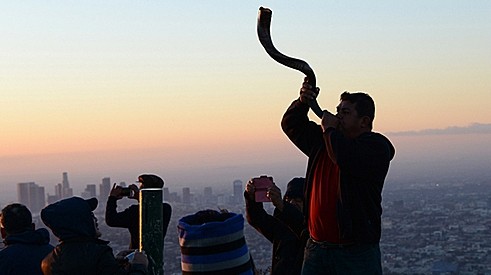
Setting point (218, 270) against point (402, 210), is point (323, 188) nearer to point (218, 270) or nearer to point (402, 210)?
point (218, 270)

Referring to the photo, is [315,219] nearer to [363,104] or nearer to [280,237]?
[363,104]

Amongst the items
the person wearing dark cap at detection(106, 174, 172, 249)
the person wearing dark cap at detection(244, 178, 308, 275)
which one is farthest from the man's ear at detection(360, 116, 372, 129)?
the person wearing dark cap at detection(106, 174, 172, 249)

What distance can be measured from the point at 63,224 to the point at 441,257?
136ft

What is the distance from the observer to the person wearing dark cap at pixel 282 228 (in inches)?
241

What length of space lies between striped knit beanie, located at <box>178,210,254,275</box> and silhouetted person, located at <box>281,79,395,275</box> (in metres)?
0.62

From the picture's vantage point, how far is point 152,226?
6.33m

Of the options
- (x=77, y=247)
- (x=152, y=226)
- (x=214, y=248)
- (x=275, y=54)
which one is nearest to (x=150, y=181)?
(x=152, y=226)

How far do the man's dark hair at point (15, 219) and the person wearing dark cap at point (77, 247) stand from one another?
174 centimetres

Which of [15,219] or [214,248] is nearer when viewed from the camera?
[214,248]

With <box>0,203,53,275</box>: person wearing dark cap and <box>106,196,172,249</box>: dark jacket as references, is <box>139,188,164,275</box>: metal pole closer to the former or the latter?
<box>0,203,53,275</box>: person wearing dark cap

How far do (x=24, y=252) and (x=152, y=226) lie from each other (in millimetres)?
1187

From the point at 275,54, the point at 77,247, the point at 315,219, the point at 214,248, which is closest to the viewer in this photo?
the point at 214,248

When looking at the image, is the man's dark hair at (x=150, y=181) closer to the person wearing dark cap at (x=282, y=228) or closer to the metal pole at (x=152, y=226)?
the metal pole at (x=152, y=226)

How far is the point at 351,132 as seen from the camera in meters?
5.43
